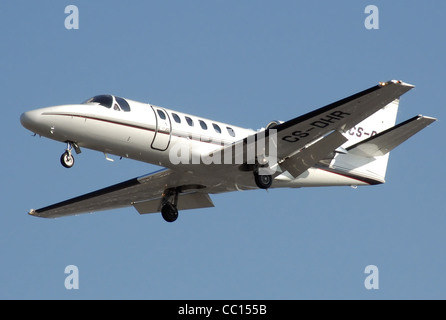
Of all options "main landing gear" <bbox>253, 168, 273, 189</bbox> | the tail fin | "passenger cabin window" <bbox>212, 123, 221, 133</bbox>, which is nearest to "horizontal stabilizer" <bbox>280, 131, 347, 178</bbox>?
"main landing gear" <bbox>253, 168, 273, 189</bbox>

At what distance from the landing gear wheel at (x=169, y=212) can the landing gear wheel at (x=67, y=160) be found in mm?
4401

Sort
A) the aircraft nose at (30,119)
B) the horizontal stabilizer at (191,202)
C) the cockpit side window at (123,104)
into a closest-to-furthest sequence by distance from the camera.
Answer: the aircraft nose at (30,119), the cockpit side window at (123,104), the horizontal stabilizer at (191,202)

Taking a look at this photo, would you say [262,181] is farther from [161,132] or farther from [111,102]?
[111,102]

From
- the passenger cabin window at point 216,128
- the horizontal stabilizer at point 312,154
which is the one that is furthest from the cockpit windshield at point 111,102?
the horizontal stabilizer at point 312,154

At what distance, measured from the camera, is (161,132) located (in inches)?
934

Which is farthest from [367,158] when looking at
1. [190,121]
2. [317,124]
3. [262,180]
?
[190,121]

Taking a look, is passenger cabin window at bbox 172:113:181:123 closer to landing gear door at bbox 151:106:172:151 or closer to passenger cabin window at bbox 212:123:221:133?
landing gear door at bbox 151:106:172:151

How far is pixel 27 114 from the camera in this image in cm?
2270

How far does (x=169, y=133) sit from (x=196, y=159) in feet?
3.46

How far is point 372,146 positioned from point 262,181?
3920mm

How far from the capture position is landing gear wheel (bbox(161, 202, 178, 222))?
26656mm

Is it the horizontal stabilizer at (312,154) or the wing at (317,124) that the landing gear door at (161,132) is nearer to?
the wing at (317,124)

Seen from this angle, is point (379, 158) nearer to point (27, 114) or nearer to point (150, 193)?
point (150, 193)

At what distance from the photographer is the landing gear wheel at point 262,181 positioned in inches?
965
